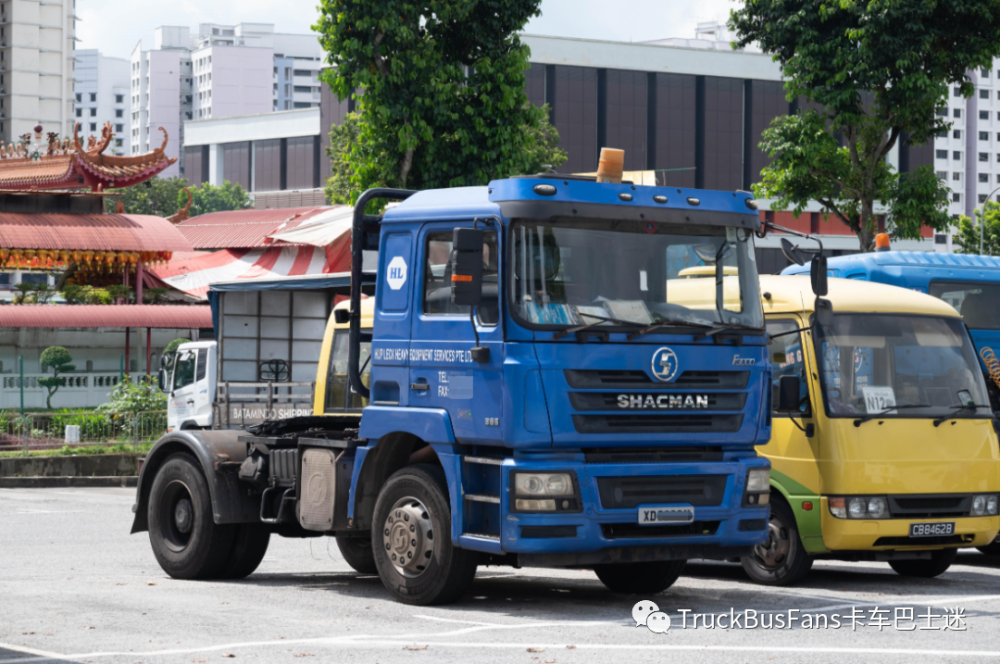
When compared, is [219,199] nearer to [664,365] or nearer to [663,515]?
[664,365]

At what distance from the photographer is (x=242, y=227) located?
54156 mm

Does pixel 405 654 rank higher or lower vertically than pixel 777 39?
lower

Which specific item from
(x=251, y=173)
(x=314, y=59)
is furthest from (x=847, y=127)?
(x=314, y=59)

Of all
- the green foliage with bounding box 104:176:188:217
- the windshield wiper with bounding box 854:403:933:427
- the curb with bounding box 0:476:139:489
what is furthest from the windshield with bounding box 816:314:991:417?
the green foliage with bounding box 104:176:188:217

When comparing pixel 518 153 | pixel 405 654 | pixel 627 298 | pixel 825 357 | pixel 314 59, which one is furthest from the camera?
pixel 314 59

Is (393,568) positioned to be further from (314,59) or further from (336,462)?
(314,59)

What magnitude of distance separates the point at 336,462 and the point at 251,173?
10931 cm

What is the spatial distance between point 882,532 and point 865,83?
569 inches

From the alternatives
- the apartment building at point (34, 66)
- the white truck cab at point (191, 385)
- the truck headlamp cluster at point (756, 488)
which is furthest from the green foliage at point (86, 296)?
the apartment building at point (34, 66)

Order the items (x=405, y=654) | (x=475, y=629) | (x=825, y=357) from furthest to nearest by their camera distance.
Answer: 1. (x=825, y=357)
2. (x=475, y=629)
3. (x=405, y=654)

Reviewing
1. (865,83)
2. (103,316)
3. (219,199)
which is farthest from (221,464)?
(219,199)

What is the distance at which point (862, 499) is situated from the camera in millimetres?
10930

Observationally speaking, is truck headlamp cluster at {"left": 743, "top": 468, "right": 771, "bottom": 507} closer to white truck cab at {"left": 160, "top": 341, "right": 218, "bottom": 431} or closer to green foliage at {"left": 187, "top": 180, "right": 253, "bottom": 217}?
white truck cab at {"left": 160, "top": 341, "right": 218, "bottom": 431}

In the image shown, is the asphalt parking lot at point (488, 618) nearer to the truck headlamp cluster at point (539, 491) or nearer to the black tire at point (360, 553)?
the black tire at point (360, 553)
